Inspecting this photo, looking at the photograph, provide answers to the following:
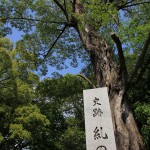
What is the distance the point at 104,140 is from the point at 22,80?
904cm

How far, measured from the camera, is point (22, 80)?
11648 millimetres

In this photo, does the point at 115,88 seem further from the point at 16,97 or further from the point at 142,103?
the point at 16,97

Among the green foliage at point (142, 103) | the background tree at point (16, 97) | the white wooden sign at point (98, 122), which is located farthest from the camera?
the background tree at point (16, 97)

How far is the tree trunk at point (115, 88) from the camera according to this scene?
136 inches

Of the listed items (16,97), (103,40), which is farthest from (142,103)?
(16,97)

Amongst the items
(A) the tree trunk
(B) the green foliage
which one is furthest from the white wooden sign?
A: (B) the green foliage

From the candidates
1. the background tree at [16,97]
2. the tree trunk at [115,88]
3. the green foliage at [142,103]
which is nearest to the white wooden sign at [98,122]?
the tree trunk at [115,88]

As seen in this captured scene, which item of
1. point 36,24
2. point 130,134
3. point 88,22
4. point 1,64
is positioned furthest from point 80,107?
point 130,134

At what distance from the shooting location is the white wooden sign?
10.2 feet

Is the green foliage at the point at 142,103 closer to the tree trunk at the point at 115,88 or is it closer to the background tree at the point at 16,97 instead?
the tree trunk at the point at 115,88

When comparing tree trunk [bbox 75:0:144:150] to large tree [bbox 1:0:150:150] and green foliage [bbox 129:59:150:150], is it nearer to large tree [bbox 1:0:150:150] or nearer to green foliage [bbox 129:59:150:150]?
large tree [bbox 1:0:150:150]

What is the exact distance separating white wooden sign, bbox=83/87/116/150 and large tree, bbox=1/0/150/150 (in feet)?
1.16

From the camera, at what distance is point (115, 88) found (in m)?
4.01

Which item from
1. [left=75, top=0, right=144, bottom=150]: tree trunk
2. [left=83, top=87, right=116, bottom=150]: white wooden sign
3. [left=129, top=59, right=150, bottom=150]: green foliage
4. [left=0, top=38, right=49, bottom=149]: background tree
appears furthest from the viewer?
[left=0, top=38, right=49, bottom=149]: background tree
